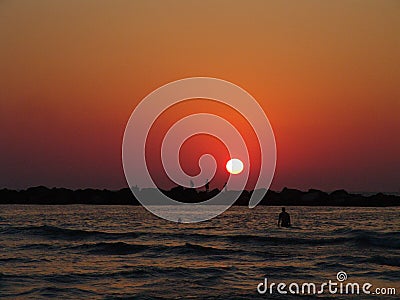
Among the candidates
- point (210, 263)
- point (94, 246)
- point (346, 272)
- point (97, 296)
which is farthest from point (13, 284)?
point (94, 246)

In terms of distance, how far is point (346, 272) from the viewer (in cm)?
2364

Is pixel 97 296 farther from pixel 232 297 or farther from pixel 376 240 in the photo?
pixel 376 240

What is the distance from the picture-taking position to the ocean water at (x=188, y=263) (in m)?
19.3

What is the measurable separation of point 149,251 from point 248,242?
715 cm
